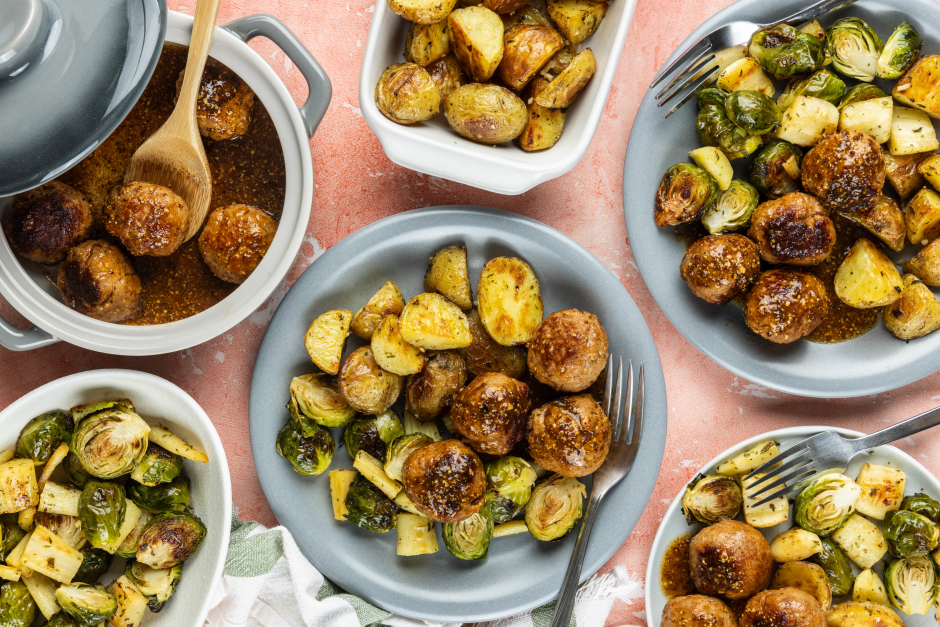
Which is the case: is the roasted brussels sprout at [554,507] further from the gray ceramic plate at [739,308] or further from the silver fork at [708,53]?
the silver fork at [708,53]

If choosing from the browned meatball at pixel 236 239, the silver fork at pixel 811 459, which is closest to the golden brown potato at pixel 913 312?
the silver fork at pixel 811 459

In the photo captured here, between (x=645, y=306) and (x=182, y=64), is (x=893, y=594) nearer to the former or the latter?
(x=645, y=306)

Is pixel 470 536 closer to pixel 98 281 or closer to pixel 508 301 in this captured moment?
pixel 508 301

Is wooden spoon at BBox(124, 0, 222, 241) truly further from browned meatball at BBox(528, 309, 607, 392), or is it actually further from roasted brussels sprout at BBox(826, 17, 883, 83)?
roasted brussels sprout at BBox(826, 17, 883, 83)

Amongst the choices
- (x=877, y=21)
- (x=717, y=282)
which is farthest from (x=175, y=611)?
(x=877, y=21)

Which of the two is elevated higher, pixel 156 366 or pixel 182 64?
pixel 182 64

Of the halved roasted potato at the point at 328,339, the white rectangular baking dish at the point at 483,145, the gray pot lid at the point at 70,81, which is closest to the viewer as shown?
the gray pot lid at the point at 70,81

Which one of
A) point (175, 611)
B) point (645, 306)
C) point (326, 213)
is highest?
point (326, 213)
